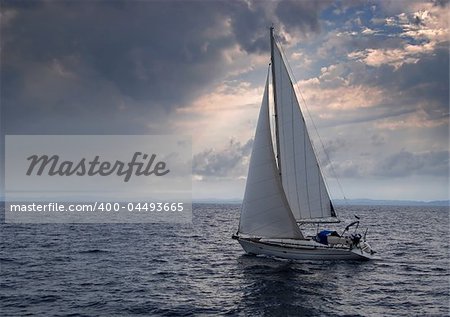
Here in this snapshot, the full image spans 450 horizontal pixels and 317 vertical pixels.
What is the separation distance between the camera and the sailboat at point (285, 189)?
3853 cm

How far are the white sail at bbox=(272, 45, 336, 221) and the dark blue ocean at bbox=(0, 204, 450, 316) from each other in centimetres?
582

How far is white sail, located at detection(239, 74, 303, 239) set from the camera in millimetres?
38156

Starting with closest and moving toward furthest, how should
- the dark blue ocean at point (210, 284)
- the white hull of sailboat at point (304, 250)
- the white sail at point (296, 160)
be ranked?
the dark blue ocean at point (210, 284) → the white sail at point (296, 160) → the white hull of sailboat at point (304, 250)

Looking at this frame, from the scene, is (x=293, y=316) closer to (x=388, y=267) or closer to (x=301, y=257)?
(x=301, y=257)

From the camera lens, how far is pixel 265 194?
126ft

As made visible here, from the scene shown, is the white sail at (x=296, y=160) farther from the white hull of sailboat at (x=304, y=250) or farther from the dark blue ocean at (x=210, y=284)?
the dark blue ocean at (x=210, y=284)

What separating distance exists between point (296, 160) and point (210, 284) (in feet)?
48.6

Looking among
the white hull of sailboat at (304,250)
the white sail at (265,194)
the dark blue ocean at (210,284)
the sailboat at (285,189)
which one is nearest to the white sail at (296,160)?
the sailboat at (285,189)

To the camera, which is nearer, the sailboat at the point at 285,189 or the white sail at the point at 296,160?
the sailboat at the point at 285,189

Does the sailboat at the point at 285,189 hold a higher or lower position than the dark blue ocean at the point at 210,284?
higher

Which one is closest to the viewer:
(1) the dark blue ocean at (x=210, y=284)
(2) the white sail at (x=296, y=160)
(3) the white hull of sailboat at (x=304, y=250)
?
(1) the dark blue ocean at (x=210, y=284)

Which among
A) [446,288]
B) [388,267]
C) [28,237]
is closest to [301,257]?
[388,267]

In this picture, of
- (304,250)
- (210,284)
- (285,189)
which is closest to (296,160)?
(285,189)

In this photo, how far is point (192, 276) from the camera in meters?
36.8
